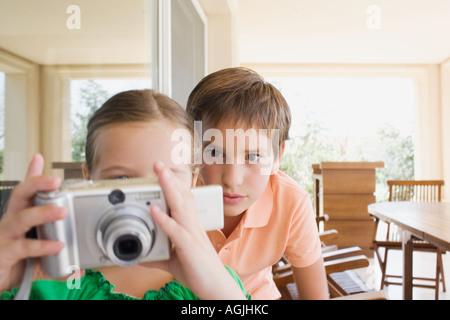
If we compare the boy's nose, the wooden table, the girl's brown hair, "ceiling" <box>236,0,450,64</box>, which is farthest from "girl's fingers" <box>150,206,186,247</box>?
"ceiling" <box>236,0,450,64</box>

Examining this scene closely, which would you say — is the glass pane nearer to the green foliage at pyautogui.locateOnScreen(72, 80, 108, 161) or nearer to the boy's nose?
the green foliage at pyautogui.locateOnScreen(72, 80, 108, 161)

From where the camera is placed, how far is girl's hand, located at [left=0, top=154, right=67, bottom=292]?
23cm

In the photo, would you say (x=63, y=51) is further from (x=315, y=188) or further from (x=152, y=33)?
(x=315, y=188)

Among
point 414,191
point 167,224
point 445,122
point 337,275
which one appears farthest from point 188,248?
point 445,122

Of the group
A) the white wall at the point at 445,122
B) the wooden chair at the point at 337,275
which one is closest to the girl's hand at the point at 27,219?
the wooden chair at the point at 337,275

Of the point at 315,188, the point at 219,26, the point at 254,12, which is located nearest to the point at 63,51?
the point at 219,26

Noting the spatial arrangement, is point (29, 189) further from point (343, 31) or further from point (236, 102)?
point (343, 31)

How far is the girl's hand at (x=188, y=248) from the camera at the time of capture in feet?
0.86

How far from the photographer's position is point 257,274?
62 centimetres

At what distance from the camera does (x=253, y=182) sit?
52cm

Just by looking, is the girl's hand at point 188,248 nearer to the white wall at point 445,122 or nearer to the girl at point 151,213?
the girl at point 151,213

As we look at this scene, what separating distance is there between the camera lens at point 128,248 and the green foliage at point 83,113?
186 millimetres

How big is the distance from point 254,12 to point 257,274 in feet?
7.16

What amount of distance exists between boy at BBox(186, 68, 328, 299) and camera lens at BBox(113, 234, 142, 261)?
0.27m
